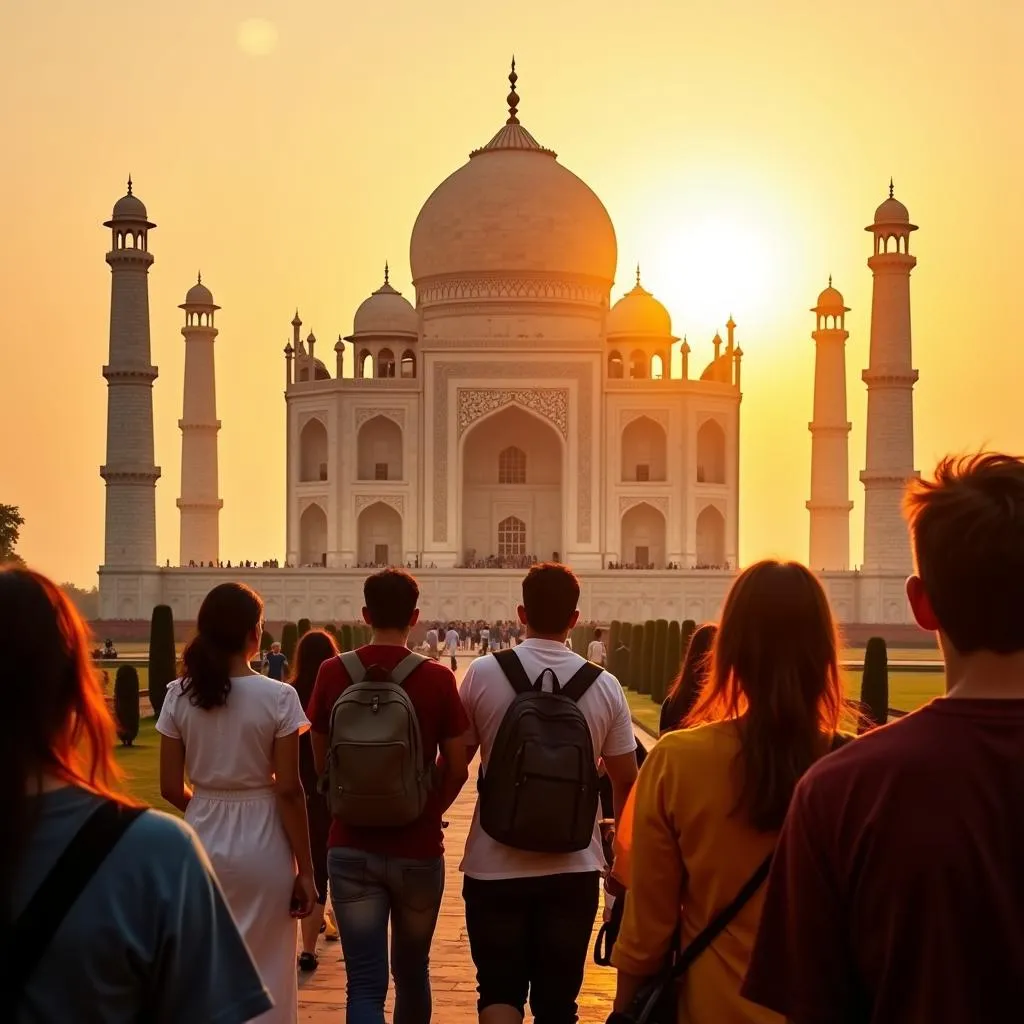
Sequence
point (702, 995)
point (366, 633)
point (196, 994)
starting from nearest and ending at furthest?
point (196, 994), point (702, 995), point (366, 633)

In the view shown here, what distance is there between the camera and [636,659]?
19594mm

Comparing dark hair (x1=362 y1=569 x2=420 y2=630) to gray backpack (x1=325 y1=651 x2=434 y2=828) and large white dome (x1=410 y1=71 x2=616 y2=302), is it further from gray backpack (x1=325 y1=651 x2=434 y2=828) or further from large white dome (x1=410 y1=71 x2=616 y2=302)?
large white dome (x1=410 y1=71 x2=616 y2=302)

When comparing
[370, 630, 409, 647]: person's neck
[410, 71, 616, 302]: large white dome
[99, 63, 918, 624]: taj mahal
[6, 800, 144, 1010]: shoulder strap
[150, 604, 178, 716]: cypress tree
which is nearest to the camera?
[6, 800, 144, 1010]: shoulder strap

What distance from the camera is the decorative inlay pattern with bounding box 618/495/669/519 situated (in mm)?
34281

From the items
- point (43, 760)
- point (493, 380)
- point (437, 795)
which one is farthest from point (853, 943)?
point (493, 380)

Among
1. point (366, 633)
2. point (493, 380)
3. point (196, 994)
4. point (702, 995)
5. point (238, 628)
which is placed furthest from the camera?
point (493, 380)

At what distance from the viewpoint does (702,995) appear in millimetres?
2365

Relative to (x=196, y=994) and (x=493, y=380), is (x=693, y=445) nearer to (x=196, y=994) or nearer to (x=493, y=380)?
(x=493, y=380)

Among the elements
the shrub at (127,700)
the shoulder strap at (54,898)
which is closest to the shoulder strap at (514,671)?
the shoulder strap at (54,898)

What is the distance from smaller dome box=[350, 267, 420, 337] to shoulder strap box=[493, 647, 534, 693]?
1320 inches

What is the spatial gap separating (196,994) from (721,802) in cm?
95

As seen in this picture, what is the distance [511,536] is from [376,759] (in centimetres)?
3221

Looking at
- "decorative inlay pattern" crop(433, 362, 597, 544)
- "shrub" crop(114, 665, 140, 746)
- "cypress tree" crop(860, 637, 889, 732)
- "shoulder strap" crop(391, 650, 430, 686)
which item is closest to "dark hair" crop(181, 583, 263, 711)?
"shoulder strap" crop(391, 650, 430, 686)

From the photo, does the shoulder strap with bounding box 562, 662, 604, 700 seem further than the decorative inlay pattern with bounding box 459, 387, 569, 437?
No
